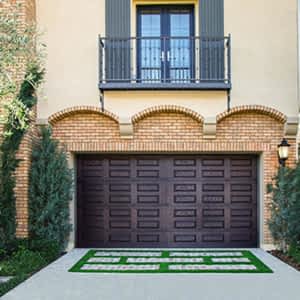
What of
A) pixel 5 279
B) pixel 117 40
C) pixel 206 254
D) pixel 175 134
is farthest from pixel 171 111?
pixel 5 279

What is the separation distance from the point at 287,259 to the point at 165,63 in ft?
17.1

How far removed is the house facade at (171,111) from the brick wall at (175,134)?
0.08 ft

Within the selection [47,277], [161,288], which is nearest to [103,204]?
[47,277]

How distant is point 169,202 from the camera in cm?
1160

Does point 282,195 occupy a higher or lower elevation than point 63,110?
lower

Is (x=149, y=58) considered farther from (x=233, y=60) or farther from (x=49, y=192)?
(x=49, y=192)

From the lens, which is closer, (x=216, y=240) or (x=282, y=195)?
(x=282, y=195)

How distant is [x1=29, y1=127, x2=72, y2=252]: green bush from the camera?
1062 cm

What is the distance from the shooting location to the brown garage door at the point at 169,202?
1155 centimetres

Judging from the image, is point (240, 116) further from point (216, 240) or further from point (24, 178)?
point (24, 178)

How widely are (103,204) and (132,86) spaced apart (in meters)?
3.03

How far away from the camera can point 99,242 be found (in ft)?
38.1

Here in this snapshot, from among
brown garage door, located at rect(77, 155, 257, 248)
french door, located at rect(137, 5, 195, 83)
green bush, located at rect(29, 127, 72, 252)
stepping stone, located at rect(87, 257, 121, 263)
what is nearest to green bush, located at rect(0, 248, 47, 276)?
green bush, located at rect(29, 127, 72, 252)

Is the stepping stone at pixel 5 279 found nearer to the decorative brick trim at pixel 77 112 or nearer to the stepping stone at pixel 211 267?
the stepping stone at pixel 211 267
